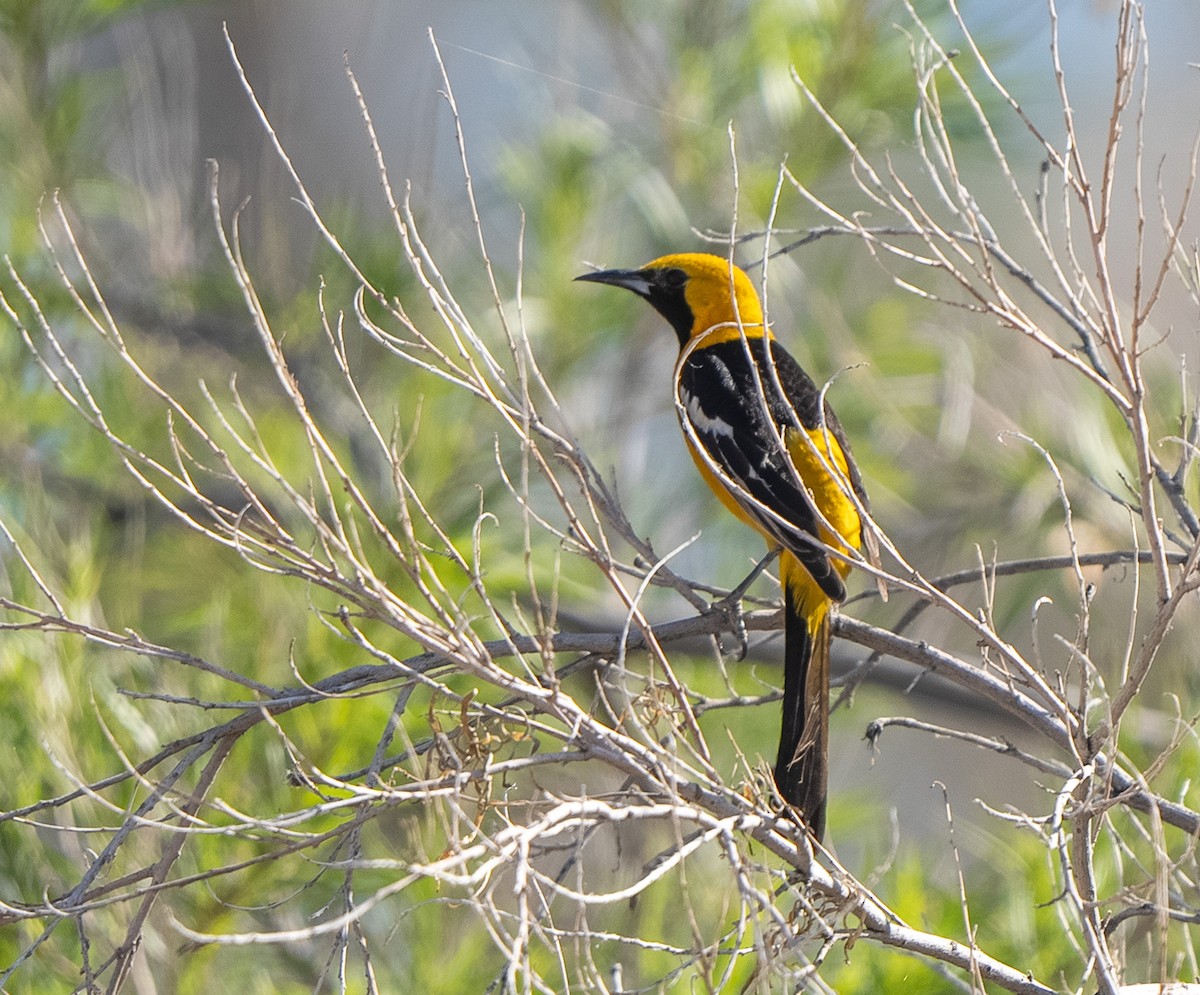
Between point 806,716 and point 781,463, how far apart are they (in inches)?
22.0

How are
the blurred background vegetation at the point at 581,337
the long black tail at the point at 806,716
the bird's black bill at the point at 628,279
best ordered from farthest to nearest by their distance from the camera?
1. the bird's black bill at the point at 628,279
2. the blurred background vegetation at the point at 581,337
3. the long black tail at the point at 806,716

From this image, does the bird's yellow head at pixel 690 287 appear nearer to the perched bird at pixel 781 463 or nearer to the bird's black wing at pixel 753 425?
the perched bird at pixel 781 463

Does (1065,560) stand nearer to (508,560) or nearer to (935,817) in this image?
(508,560)

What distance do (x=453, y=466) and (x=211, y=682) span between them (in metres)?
0.73

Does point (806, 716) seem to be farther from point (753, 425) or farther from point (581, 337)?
point (581, 337)

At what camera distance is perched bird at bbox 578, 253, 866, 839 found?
2.47 metres

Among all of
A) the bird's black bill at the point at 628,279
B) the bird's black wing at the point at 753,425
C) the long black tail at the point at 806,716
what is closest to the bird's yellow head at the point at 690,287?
the bird's black bill at the point at 628,279

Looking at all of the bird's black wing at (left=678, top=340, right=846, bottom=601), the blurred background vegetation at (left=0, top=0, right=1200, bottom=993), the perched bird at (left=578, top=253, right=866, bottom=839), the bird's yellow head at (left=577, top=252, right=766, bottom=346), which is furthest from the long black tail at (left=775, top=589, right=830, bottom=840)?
the bird's yellow head at (left=577, top=252, right=766, bottom=346)

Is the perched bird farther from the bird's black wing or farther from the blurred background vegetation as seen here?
the blurred background vegetation

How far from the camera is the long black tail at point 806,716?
2.45 m

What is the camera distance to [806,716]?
8.50 feet

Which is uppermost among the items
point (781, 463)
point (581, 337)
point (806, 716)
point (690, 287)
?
point (690, 287)

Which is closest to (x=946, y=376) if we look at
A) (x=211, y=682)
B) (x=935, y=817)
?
(x=935, y=817)

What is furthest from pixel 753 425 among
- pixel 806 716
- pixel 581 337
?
pixel 581 337
